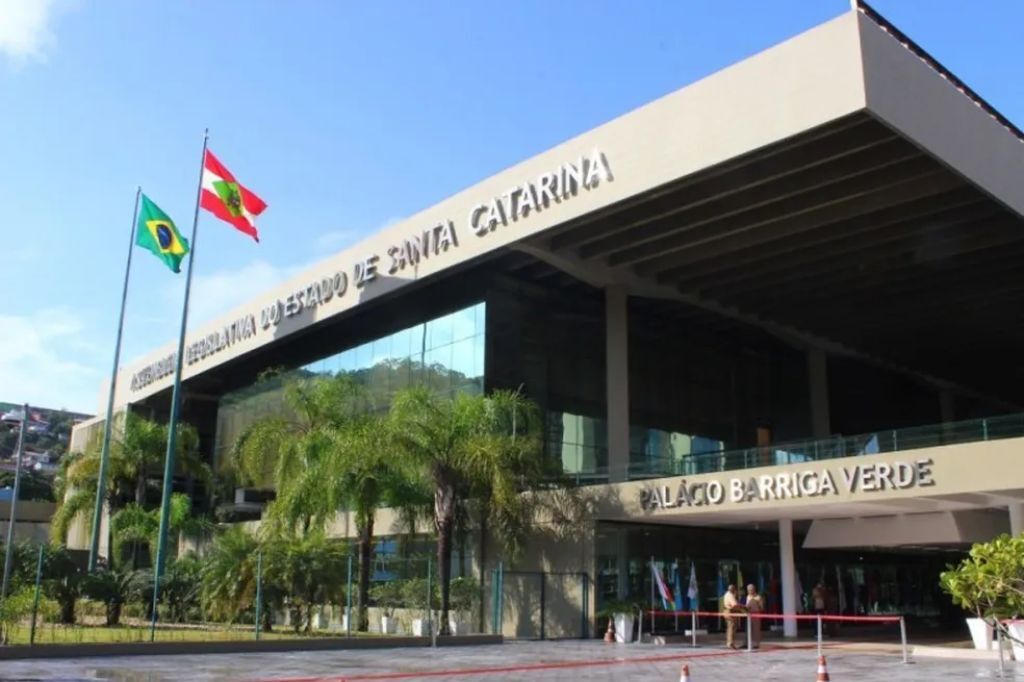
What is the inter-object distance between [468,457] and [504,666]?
28.1 ft

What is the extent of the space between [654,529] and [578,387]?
23.1ft

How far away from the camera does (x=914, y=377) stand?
166 ft

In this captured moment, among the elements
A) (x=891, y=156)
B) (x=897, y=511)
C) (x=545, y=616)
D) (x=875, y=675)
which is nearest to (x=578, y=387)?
(x=545, y=616)

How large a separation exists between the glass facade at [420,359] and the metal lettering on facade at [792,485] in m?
8.88

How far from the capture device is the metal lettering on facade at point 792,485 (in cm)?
2361

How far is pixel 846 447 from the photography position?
2505 centimetres

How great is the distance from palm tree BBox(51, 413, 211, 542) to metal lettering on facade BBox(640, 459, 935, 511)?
88.5 ft

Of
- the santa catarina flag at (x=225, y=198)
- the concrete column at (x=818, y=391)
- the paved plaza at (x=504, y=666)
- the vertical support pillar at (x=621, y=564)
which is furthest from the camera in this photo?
the concrete column at (x=818, y=391)

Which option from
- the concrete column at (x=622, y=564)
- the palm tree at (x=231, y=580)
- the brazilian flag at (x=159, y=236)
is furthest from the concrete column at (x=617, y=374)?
the brazilian flag at (x=159, y=236)

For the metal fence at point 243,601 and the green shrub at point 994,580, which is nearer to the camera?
the green shrub at point 994,580

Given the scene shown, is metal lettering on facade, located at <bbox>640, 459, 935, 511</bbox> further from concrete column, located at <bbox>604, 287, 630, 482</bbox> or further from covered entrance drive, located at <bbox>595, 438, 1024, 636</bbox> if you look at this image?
concrete column, located at <bbox>604, 287, 630, 482</bbox>

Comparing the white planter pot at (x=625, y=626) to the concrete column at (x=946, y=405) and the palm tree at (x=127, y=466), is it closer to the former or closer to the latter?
the palm tree at (x=127, y=466)

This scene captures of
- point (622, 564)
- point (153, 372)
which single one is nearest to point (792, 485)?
point (622, 564)

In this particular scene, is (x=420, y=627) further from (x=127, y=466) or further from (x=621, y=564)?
(x=127, y=466)
